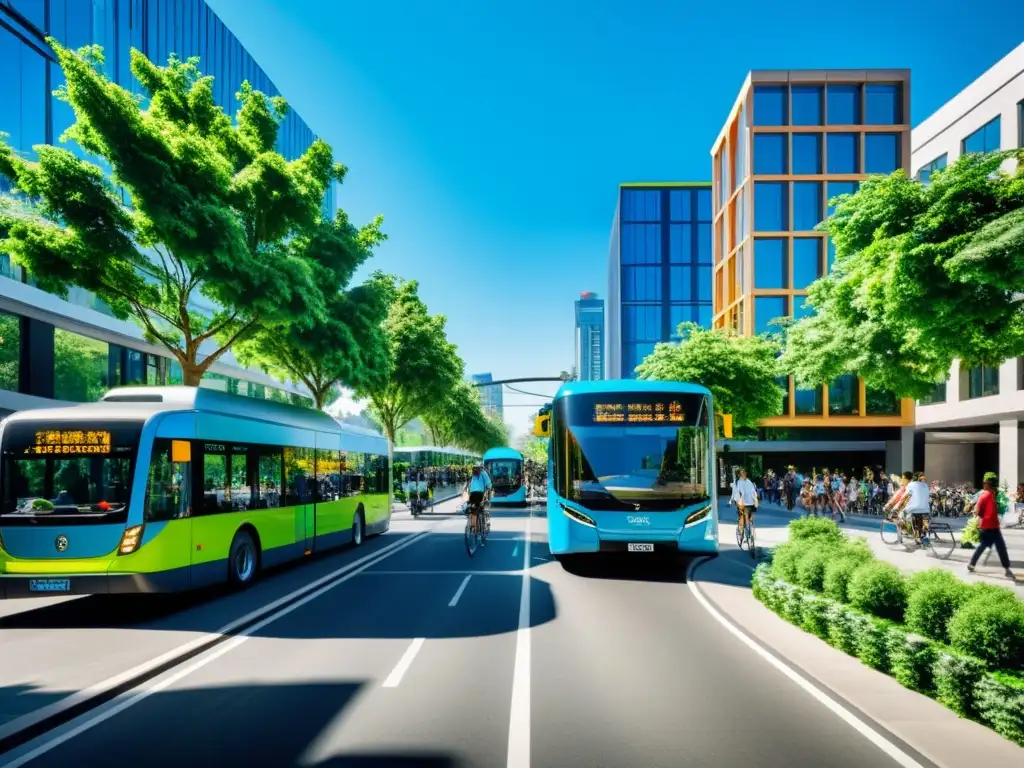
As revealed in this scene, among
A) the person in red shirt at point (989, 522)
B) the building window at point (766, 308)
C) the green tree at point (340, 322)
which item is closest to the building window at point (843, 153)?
the building window at point (766, 308)

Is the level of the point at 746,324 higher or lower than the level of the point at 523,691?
higher

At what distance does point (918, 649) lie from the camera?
650 cm

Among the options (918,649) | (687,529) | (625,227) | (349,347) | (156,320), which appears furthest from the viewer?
(625,227)

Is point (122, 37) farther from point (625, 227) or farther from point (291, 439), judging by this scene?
point (625, 227)

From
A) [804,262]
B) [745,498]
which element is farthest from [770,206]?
[745,498]

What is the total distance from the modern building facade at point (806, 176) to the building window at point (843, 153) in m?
0.06

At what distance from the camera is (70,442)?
992 cm

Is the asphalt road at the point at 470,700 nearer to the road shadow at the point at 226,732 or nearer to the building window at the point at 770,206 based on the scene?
the road shadow at the point at 226,732

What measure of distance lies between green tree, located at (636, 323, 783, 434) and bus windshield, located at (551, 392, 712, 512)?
18.1 metres

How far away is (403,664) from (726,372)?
1062 inches

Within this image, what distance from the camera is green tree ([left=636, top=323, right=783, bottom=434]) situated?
3231 centimetres

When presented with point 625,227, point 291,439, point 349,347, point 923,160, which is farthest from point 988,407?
point 625,227

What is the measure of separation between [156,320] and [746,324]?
3623 cm

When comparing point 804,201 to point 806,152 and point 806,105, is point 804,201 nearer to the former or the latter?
point 806,152
